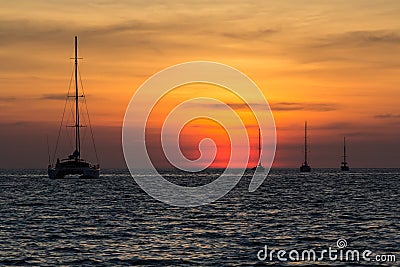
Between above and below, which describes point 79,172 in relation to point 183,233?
above

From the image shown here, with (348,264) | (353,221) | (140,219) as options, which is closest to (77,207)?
(140,219)

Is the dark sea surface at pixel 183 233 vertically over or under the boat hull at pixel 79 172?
under

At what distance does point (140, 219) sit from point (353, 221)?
61.6ft

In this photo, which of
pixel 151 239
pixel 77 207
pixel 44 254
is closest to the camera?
pixel 44 254

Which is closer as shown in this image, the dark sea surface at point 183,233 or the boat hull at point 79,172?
the dark sea surface at point 183,233

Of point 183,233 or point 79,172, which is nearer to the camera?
point 183,233

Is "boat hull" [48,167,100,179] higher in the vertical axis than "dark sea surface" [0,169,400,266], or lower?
higher

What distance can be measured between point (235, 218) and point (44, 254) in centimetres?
2602

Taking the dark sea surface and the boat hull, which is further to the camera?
→ the boat hull

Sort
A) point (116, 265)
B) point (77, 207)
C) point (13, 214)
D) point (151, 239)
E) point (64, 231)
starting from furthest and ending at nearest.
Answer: point (77, 207) → point (13, 214) → point (64, 231) → point (151, 239) → point (116, 265)

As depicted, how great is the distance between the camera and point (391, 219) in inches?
2552

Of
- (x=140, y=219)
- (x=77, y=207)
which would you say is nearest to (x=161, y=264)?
(x=140, y=219)

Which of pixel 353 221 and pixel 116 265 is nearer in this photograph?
pixel 116 265

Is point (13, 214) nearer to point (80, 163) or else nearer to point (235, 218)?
point (235, 218)
